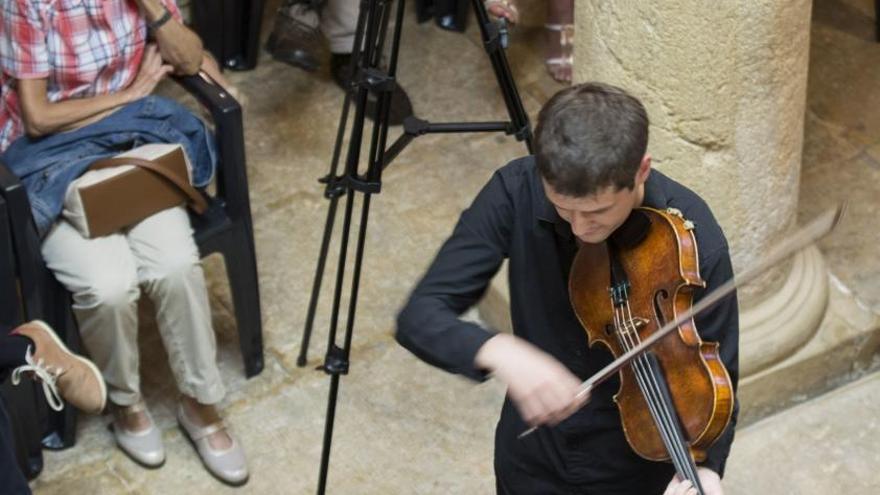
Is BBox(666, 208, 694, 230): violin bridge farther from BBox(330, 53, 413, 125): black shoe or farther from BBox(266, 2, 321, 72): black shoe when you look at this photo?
BBox(330, 53, 413, 125): black shoe

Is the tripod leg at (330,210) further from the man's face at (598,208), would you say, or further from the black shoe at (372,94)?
the man's face at (598,208)

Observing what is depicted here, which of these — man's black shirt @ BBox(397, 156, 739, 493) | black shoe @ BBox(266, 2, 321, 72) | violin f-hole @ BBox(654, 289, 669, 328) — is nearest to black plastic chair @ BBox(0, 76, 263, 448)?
black shoe @ BBox(266, 2, 321, 72)

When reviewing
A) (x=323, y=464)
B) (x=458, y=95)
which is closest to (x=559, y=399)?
(x=323, y=464)

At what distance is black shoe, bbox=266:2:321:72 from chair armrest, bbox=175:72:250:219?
61cm

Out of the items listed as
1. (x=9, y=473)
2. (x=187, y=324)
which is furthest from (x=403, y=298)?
(x=9, y=473)

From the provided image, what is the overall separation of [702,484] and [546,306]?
37cm

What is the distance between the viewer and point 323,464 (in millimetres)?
3393

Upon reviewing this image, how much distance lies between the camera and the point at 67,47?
3521 millimetres

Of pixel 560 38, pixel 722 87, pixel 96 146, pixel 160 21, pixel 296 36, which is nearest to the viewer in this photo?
pixel 722 87

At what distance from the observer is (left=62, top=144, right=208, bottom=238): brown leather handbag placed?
11.3 ft

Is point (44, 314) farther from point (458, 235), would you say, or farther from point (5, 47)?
point (458, 235)

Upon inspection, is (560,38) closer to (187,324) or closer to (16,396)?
(187,324)

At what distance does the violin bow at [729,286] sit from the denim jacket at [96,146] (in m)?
1.68

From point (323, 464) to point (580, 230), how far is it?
139cm
